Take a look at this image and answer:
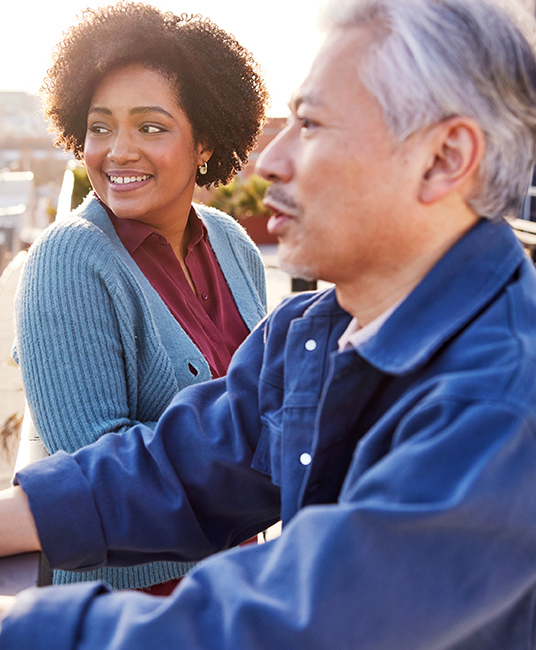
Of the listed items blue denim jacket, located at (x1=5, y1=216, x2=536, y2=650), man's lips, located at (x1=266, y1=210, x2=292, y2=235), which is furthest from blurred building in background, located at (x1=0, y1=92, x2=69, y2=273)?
blue denim jacket, located at (x1=5, y1=216, x2=536, y2=650)

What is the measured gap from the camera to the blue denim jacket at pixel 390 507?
755mm

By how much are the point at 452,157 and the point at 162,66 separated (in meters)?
1.38

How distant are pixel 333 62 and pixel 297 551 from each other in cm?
71

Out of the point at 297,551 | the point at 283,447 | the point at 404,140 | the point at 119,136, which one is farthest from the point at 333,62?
the point at 119,136

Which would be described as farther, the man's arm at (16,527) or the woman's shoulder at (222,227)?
the woman's shoulder at (222,227)

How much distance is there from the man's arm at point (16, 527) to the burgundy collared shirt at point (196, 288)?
0.73 meters

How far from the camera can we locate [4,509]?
3.96ft

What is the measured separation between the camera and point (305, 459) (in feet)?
3.64

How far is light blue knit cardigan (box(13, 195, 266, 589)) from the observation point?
165 cm

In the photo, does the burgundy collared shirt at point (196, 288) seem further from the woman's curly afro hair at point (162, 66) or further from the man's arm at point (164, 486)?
the man's arm at point (164, 486)

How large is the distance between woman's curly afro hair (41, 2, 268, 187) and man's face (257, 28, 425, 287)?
3.93 ft

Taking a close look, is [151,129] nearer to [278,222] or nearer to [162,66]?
[162,66]

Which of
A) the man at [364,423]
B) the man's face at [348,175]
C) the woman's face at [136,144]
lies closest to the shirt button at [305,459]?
the man at [364,423]

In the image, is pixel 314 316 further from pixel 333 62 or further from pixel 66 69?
pixel 66 69
